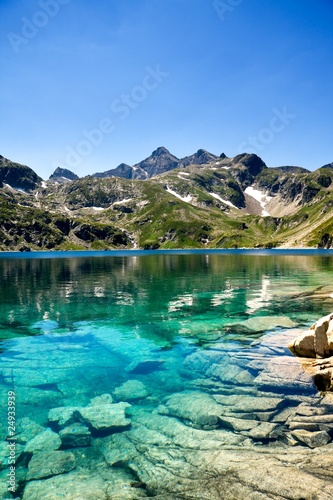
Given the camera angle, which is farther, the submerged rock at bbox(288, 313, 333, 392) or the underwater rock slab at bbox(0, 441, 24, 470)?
the submerged rock at bbox(288, 313, 333, 392)

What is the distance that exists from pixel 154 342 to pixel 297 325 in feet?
56.0

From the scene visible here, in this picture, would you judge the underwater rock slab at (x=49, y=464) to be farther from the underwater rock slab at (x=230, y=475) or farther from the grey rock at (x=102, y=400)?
the grey rock at (x=102, y=400)

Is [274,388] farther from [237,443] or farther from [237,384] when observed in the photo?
[237,443]

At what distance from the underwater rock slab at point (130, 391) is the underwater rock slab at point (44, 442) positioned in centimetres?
474

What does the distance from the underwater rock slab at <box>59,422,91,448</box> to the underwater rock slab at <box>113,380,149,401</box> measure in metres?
3.55

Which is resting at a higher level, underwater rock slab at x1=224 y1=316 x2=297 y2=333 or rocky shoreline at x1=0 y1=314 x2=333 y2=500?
rocky shoreline at x1=0 y1=314 x2=333 y2=500

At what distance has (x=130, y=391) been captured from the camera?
2170cm

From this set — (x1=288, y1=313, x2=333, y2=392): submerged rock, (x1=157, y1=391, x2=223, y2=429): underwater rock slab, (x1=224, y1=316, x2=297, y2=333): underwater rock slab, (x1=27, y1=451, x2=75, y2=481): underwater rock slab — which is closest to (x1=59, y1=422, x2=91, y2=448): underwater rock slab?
(x1=27, y1=451, x2=75, y2=481): underwater rock slab

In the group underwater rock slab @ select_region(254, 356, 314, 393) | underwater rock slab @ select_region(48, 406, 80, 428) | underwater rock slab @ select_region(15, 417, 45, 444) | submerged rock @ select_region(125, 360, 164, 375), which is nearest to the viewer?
underwater rock slab @ select_region(15, 417, 45, 444)

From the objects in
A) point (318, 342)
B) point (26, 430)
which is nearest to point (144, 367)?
point (26, 430)

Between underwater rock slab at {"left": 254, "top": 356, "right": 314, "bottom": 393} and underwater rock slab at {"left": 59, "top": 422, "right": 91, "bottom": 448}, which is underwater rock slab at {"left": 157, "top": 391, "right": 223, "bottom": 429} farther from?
underwater rock slab at {"left": 254, "top": 356, "right": 314, "bottom": 393}

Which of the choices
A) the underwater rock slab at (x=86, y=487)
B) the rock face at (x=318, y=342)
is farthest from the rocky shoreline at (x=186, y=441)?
the rock face at (x=318, y=342)

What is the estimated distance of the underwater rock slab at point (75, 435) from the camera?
1602cm

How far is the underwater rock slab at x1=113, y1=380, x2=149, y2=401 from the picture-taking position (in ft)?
68.2
